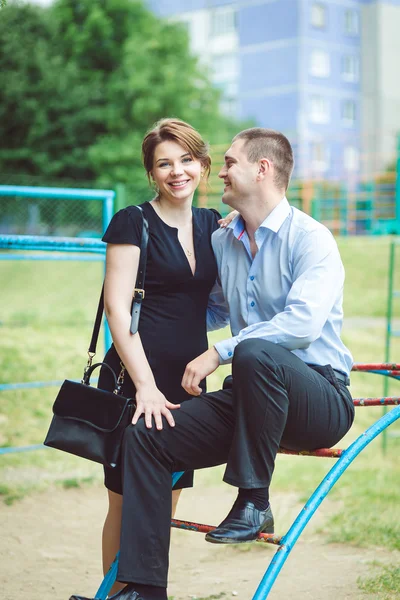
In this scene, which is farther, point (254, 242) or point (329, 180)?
point (329, 180)

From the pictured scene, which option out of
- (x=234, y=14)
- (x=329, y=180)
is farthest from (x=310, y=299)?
(x=234, y=14)

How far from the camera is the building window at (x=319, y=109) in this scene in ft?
109

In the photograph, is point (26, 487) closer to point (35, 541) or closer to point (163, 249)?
point (35, 541)

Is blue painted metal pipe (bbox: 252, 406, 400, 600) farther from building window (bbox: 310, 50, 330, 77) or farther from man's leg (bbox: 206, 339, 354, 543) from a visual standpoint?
building window (bbox: 310, 50, 330, 77)

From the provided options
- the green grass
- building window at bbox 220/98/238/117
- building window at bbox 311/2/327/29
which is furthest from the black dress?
building window at bbox 220/98/238/117

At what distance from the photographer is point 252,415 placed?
230cm

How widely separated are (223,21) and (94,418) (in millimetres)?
35465

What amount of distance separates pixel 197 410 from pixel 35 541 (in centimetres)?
233

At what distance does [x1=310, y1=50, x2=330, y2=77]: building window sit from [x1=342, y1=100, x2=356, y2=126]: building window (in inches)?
66.1

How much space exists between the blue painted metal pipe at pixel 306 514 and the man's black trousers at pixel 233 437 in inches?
3.7

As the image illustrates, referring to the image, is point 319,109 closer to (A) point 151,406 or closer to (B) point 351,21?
(B) point 351,21

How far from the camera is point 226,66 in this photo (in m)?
35.9

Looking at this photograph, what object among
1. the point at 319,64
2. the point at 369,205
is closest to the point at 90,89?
the point at 369,205

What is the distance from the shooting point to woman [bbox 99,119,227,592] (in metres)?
2.62
